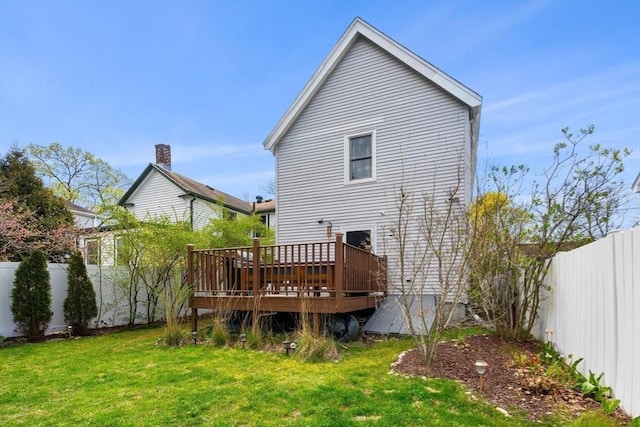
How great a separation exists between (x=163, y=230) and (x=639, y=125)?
1233 cm

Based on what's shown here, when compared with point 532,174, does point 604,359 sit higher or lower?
lower

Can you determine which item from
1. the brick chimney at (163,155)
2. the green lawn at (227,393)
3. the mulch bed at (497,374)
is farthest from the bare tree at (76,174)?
the mulch bed at (497,374)

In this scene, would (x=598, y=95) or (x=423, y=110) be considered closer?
(x=423, y=110)

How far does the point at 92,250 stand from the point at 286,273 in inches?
376

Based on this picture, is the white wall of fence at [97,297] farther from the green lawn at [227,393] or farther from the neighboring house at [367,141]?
the neighboring house at [367,141]

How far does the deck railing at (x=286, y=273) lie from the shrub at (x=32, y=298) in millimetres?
3533

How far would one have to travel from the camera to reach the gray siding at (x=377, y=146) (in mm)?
9258

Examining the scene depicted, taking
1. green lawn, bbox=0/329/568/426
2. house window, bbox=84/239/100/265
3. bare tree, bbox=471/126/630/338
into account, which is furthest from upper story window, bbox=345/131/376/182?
house window, bbox=84/239/100/265

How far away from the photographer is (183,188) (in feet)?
51.9

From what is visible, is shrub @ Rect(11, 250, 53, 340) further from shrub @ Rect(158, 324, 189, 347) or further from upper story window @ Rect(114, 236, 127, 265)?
shrub @ Rect(158, 324, 189, 347)

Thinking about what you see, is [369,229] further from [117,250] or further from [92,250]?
[92,250]

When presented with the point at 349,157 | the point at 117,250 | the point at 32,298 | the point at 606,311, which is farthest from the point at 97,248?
the point at 606,311

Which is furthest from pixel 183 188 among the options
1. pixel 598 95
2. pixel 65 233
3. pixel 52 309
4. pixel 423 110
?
pixel 598 95

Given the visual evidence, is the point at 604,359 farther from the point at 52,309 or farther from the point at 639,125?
the point at 52,309
